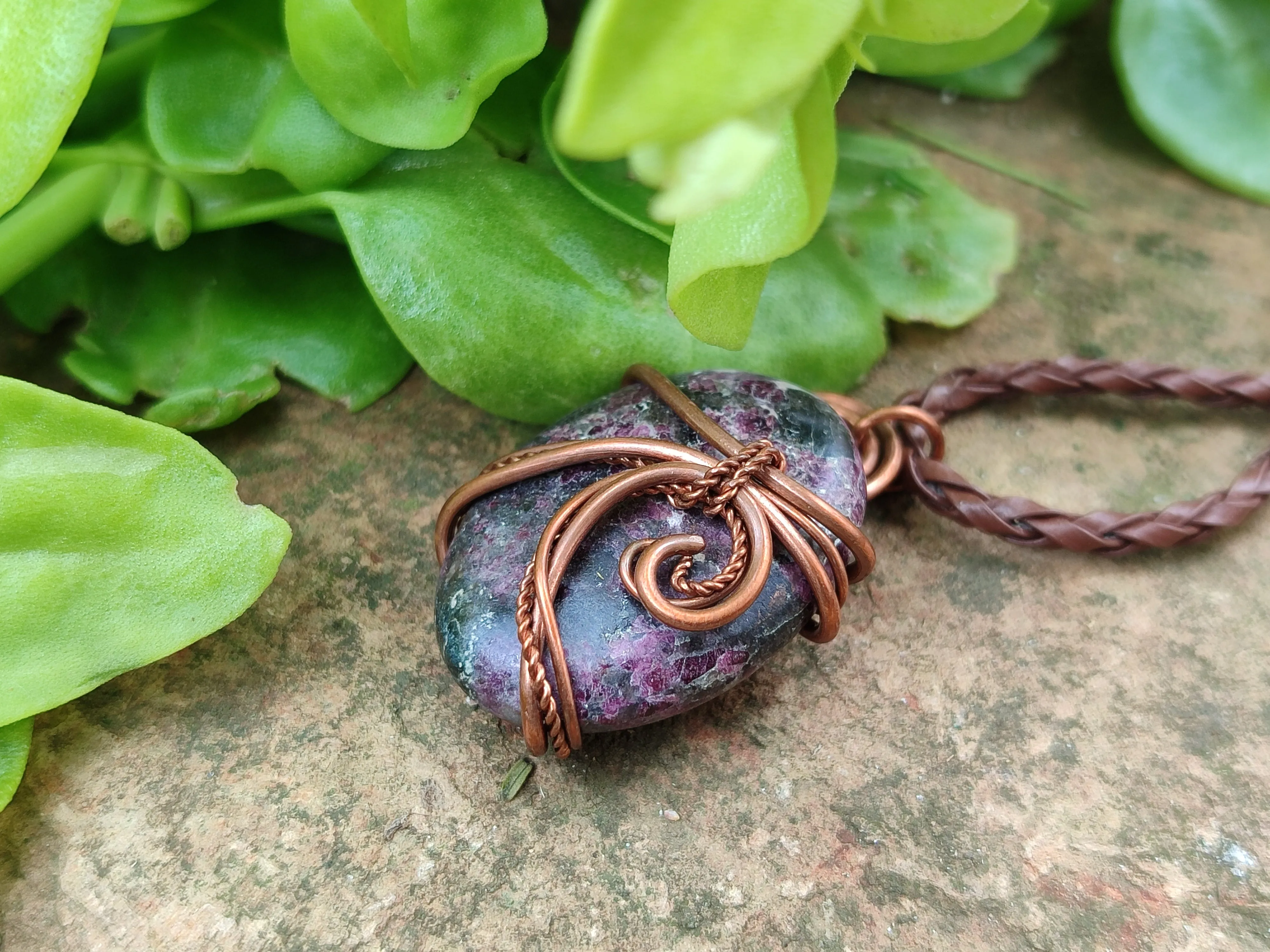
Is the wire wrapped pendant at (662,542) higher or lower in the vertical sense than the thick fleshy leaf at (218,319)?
lower

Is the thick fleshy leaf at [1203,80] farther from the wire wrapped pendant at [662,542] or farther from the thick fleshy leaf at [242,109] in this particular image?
the thick fleshy leaf at [242,109]

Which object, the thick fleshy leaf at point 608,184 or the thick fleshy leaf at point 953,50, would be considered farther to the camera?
the thick fleshy leaf at point 953,50

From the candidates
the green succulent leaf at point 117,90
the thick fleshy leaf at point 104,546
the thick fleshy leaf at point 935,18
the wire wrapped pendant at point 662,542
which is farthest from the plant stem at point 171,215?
the thick fleshy leaf at point 935,18

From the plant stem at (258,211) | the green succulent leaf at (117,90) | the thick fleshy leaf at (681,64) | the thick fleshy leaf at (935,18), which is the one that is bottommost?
the plant stem at (258,211)

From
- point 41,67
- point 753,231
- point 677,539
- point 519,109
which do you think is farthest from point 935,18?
point 41,67

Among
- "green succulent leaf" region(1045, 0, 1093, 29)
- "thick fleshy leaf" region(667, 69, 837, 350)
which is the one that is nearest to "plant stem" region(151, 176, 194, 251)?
"thick fleshy leaf" region(667, 69, 837, 350)

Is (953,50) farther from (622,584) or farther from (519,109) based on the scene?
(622,584)

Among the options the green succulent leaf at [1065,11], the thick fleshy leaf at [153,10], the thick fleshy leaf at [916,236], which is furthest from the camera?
the green succulent leaf at [1065,11]
